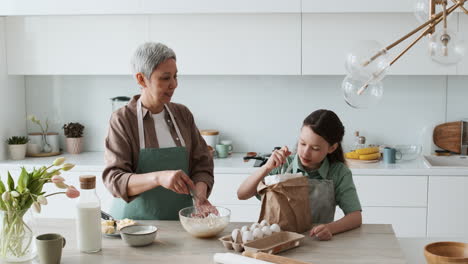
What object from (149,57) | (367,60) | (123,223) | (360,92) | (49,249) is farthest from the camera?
(149,57)

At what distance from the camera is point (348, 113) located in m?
4.39

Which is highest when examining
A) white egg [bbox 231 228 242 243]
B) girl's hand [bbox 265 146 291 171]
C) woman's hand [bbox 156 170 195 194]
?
girl's hand [bbox 265 146 291 171]

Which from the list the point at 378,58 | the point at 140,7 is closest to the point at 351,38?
the point at 140,7

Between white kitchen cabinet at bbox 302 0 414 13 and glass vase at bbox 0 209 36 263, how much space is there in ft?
8.21

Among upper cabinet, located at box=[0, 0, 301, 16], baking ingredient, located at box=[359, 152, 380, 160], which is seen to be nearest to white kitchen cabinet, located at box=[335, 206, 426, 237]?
baking ingredient, located at box=[359, 152, 380, 160]

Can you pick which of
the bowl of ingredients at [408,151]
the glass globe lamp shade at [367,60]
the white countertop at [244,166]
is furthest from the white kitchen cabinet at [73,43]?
the glass globe lamp shade at [367,60]

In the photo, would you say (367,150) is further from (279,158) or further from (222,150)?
(279,158)

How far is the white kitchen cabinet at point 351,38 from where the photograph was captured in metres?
3.95

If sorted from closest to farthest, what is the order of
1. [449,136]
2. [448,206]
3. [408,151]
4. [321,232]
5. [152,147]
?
1. [321,232]
2. [152,147]
3. [448,206]
4. [408,151]
5. [449,136]

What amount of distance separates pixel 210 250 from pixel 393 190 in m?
2.10

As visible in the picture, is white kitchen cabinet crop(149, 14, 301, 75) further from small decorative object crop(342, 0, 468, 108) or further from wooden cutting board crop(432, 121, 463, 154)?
small decorative object crop(342, 0, 468, 108)

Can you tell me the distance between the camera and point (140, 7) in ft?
13.1

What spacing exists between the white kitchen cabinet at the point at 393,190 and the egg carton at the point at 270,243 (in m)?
1.84

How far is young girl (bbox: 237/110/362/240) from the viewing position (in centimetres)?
240
